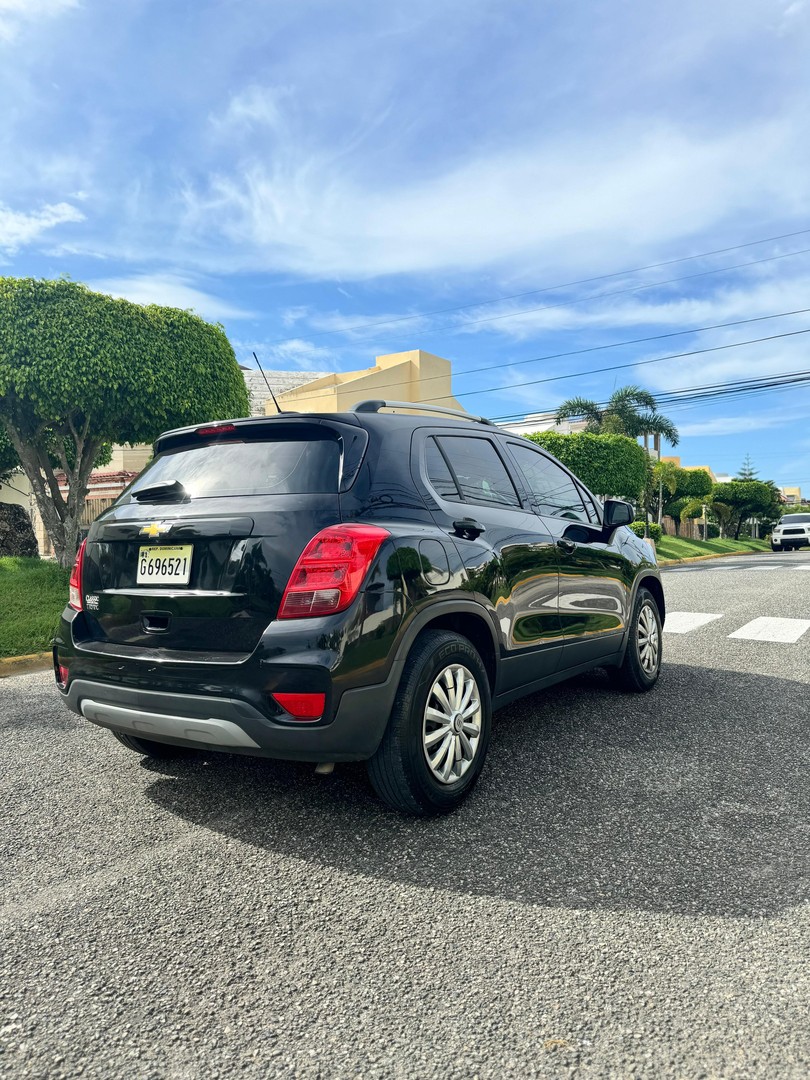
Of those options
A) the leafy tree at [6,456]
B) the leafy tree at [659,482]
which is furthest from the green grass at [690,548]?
the leafy tree at [6,456]

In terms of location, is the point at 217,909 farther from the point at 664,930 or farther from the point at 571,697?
the point at 571,697

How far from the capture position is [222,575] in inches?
115

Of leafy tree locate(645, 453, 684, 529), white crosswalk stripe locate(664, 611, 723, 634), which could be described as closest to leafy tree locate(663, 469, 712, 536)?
leafy tree locate(645, 453, 684, 529)

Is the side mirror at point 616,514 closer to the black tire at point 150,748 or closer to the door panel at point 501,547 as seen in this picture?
the door panel at point 501,547

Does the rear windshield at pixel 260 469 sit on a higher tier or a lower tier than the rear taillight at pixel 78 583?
higher

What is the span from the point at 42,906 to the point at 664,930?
2037 mm

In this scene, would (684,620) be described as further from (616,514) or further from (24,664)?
(24,664)

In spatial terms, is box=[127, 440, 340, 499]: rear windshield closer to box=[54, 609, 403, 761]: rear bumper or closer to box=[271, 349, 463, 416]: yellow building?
box=[54, 609, 403, 761]: rear bumper

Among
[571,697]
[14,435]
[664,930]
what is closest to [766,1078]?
[664,930]

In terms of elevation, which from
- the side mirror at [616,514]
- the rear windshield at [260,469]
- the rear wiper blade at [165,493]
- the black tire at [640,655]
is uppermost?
the rear windshield at [260,469]

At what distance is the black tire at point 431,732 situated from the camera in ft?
9.77

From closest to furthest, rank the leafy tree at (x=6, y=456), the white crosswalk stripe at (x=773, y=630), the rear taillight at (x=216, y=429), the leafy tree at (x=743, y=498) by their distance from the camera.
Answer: the rear taillight at (x=216, y=429) < the white crosswalk stripe at (x=773, y=630) < the leafy tree at (x=6, y=456) < the leafy tree at (x=743, y=498)

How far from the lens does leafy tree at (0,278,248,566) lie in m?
11.0

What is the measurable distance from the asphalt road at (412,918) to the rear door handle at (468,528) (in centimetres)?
118
